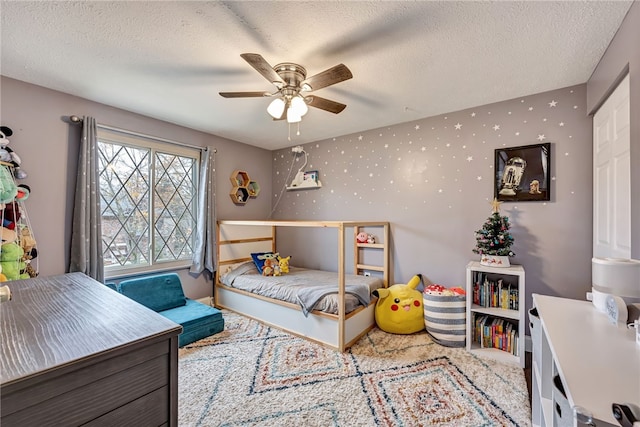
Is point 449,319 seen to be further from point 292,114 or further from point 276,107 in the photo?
point 276,107

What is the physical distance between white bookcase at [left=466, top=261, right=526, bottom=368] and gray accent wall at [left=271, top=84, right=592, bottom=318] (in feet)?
0.77

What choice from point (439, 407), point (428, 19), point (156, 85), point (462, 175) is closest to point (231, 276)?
point (156, 85)

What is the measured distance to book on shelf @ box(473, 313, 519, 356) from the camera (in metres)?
2.27

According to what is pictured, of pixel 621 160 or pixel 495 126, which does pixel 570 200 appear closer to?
Result: pixel 621 160

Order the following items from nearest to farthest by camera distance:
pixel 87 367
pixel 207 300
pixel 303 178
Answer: pixel 87 367 < pixel 207 300 < pixel 303 178

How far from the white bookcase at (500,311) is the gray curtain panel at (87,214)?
3.37m

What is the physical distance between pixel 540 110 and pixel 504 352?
2133mm

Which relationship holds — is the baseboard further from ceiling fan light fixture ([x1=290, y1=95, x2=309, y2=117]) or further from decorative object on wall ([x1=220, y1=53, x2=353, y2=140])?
ceiling fan light fixture ([x1=290, y1=95, x2=309, y2=117])

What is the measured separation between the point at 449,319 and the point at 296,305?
143 cm

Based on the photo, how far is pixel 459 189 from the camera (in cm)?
281

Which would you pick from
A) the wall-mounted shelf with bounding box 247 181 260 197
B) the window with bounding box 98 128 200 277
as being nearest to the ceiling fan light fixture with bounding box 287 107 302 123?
the window with bounding box 98 128 200 277

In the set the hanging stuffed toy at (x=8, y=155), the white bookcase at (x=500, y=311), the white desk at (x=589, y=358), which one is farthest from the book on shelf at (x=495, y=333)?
the hanging stuffed toy at (x=8, y=155)

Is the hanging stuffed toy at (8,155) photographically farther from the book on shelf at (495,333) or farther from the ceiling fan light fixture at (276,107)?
the book on shelf at (495,333)

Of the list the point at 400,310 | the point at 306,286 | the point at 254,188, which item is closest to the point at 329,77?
the point at 306,286
